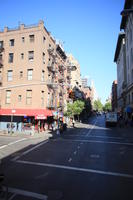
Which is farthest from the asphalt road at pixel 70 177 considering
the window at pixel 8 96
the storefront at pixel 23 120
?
the window at pixel 8 96

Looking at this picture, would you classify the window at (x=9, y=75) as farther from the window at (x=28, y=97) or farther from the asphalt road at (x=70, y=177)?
the asphalt road at (x=70, y=177)

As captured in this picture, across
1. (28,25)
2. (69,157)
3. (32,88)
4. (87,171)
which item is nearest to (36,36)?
(28,25)

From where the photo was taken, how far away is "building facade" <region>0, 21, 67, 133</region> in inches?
1139

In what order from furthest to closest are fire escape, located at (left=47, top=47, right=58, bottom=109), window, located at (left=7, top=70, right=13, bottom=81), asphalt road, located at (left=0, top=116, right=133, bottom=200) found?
fire escape, located at (left=47, top=47, right=58, bottom=109) < window, located at (left=7, top=70, right=13, bottom=81) < asphalt road, located at (left=0, top=116, right=133, bottom=200)

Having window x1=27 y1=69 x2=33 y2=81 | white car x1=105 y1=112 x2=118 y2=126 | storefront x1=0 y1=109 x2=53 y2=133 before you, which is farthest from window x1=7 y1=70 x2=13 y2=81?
white car x1=105 y1=112 x2=118 y2=126

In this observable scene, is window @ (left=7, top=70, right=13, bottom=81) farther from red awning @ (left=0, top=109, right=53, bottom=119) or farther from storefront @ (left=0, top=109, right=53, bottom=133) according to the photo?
red awning @ (left=0, top=109, right=53, bottom=119)

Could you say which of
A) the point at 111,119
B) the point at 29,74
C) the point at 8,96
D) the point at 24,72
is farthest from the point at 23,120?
the point at 111,119

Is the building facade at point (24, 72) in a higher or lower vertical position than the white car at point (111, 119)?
higher

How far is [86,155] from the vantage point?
1263 centimetres

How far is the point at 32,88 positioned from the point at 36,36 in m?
9.75

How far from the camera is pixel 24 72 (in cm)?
2995

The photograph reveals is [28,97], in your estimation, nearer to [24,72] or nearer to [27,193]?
[24,72]

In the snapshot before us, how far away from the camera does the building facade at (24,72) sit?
2892cm

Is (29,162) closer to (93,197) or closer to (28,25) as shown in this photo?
(93,197)
